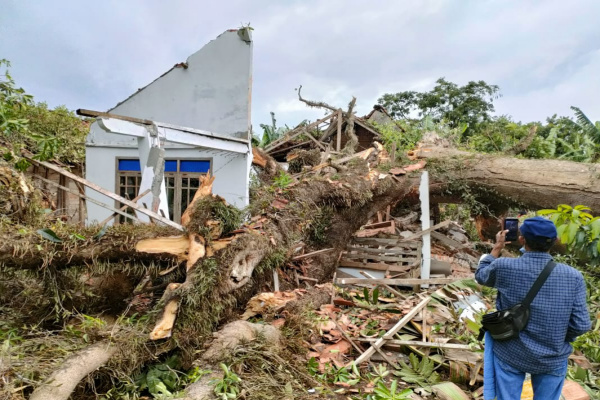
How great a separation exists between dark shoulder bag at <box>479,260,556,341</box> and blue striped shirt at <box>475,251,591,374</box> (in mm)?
27

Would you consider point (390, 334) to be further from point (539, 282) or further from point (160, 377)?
point (160, 377)

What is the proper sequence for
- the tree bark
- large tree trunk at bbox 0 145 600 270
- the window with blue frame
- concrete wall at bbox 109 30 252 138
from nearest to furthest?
the tree bark < large tree trunk at bbox 0 145 600 270 < concrete wall at bbox 109 30 252 138 < the window with blue frame

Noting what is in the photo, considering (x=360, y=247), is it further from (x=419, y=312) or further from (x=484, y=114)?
(x=484, y=114)

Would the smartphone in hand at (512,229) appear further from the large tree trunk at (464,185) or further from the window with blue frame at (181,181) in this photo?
the window with blue frame at (181,181)

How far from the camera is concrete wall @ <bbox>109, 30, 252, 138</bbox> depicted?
8.13 meters

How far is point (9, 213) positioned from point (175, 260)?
2.50 metres

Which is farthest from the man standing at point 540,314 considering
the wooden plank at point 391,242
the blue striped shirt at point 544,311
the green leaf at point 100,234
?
the wooden plank at point 391,242

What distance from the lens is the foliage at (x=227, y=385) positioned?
2.74m

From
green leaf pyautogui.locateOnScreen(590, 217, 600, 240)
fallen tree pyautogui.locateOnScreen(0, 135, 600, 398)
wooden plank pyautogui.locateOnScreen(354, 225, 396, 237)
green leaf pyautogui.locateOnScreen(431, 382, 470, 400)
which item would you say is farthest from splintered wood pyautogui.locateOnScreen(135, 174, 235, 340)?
wooden plank pyautogui.locateOnScreen(354, 225, 396, 237)

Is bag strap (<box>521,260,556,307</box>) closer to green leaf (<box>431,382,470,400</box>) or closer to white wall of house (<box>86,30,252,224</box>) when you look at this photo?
green leaf (<box>431,382,470,400</box>)

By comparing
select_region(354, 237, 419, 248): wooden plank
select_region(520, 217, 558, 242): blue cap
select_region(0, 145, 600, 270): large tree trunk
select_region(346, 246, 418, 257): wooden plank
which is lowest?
select_region(346, 246, 418, 257): wooden plank

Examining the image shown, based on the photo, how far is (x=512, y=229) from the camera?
3.11 m

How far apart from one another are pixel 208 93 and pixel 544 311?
741 cm

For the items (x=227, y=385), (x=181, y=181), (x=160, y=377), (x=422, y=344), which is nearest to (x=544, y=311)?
(x=422, y=344)
